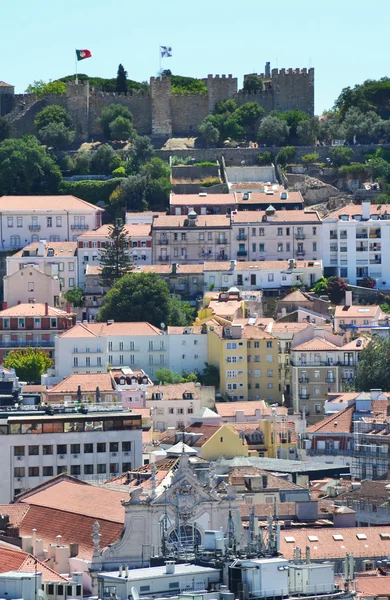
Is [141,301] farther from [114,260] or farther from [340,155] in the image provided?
[340,155]

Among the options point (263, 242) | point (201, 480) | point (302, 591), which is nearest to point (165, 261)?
point (263, 242)

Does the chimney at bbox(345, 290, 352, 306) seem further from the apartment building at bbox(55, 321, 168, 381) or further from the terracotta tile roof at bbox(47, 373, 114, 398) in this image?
the terracotta tile roof at bbox(47, 373, 114, 398)

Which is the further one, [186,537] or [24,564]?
[186,537]

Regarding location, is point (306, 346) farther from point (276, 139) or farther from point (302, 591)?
point (302, 591)

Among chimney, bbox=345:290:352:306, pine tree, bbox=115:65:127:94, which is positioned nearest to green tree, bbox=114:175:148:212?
pine tree, bbox=115:65:127:94

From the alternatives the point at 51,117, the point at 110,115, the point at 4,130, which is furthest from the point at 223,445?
the point at 4,130
